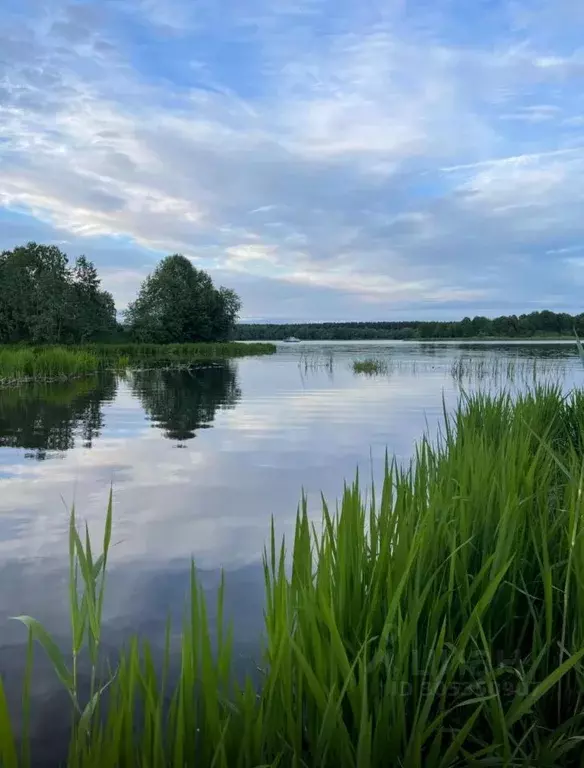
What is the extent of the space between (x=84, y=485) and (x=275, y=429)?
18.2 ft

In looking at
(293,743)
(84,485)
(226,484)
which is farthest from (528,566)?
(84,485)

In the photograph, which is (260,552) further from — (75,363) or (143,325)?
(143,325)

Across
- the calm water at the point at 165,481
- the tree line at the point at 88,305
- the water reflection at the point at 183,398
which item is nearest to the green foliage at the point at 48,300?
the tree line at the point at 88,305

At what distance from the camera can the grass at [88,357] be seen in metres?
26.0

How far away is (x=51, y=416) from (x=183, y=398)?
537 centimetres

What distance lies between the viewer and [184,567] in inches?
209

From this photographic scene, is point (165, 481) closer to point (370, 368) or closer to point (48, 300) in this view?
point (370, 368)

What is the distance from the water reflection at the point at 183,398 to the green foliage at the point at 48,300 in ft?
99.5

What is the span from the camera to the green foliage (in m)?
58.2

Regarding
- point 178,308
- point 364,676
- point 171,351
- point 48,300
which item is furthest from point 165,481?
point 178,308

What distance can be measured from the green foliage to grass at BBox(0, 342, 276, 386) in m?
12.7

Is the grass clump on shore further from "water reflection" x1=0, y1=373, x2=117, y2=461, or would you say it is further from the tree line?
the tree line

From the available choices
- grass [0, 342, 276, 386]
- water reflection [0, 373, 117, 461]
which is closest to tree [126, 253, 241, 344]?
grass [0, 342, 276, 386]

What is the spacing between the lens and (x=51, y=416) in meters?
15.4
